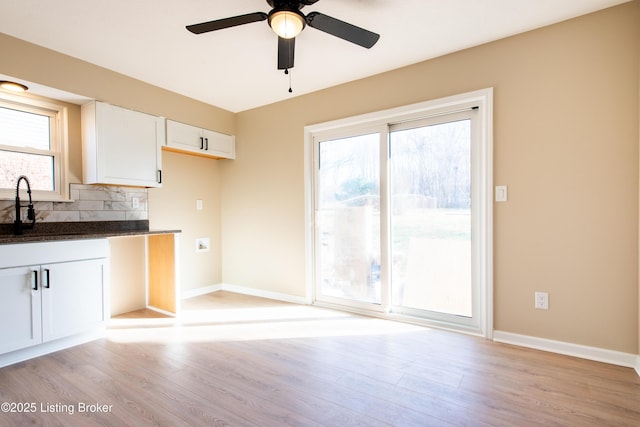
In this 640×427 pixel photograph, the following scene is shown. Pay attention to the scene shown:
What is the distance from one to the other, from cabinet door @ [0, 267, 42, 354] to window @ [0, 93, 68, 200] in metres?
0.82

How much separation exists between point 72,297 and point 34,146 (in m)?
1.42

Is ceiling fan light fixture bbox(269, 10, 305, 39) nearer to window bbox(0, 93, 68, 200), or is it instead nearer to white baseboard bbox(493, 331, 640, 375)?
window bbox(0, 93, 68, 200)

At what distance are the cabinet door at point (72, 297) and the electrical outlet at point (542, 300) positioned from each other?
3.53 meters

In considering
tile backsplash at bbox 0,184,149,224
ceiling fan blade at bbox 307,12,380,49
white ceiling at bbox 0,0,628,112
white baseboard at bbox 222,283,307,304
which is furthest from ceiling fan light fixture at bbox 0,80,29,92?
white baseboard at bbox 222,283,307,304

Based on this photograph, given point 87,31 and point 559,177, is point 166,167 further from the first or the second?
point 559,177

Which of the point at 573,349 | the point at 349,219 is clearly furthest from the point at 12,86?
the point at 573,349

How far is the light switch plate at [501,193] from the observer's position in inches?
99.8

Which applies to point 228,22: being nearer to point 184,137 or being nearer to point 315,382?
point 184,137

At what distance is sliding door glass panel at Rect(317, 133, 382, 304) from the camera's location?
3.28 meters

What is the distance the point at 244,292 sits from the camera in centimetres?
420

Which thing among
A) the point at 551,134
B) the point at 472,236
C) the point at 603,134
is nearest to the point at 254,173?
the point at 472,236

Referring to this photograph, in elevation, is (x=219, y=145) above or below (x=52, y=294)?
above

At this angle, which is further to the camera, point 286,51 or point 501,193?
point 501,193

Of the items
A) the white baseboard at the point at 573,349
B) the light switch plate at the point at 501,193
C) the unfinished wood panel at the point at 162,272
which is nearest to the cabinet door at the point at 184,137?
the unfinished wood panel at the point at 162,272
